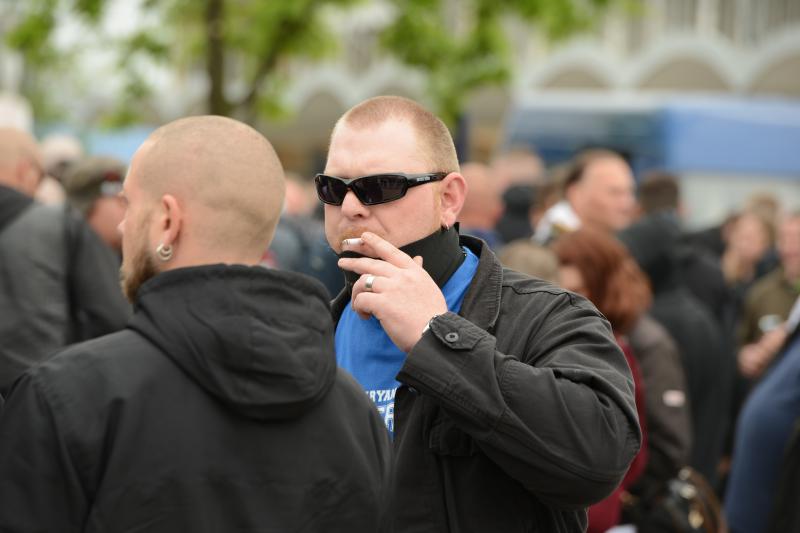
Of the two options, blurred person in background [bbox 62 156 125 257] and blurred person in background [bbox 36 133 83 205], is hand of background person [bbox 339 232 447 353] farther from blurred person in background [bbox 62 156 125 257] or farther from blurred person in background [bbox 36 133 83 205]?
blurred person in background [bbox 36 133 83 205]

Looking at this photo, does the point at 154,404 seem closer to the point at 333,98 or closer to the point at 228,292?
the point at 228,292

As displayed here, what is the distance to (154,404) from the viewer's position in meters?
2.01

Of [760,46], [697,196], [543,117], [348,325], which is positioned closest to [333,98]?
[760,46]

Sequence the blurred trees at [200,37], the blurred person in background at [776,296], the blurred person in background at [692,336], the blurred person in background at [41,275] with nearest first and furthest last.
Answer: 1. the blurred person in background at [41,275]
2. the blurred person in background at [692,336]
3. the blurred person in background at [776,296]
4. the blurred trees at [200,37]

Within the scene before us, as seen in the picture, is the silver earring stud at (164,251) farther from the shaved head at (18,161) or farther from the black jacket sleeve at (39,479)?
the shaved head at (18,161)

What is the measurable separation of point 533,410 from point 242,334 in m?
0.65

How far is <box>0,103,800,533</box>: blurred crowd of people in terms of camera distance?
15.7 ft

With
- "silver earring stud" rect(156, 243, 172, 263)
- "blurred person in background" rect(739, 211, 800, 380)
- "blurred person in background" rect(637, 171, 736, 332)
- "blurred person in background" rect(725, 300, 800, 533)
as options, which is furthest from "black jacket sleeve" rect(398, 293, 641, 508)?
"blurred person in background" rect(739, 211, 800, 380)

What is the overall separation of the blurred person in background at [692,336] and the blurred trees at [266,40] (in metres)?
5.76

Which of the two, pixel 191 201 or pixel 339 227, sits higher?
pixel 191 201

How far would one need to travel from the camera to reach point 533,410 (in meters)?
2.36

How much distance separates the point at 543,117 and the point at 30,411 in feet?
50.8

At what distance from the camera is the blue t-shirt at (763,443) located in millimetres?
5270

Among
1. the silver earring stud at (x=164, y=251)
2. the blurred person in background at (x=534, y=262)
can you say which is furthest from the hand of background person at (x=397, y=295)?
the blurred person in background at (x=534, y=262)
